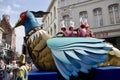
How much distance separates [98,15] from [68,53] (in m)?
14.3

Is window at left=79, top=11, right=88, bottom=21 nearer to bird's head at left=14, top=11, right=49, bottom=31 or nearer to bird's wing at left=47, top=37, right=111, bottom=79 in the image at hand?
bird's head at left=14, top=11, right=49, bottom=31

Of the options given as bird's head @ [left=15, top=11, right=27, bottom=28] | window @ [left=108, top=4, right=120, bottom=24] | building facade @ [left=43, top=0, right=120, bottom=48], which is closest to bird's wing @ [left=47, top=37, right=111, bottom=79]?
bird's head @ [left=15, top=11, right=27, bottom=28]

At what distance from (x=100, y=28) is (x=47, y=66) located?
44.1 ft

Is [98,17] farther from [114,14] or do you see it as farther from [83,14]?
[83,14]

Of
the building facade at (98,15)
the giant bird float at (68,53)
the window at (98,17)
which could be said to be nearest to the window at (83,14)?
the building facade at (98,15)

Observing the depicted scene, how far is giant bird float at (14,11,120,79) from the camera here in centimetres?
425

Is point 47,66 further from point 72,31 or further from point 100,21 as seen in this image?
point 100,21

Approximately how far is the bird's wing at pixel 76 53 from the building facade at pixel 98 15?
491 inches

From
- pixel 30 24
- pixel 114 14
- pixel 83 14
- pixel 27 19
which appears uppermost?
pixel 83 14

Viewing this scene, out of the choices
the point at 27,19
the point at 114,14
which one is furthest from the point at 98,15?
the point at 27,19

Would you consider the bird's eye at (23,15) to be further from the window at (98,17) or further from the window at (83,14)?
the window at (83,14)

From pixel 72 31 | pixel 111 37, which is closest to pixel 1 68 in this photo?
pixel 72 31

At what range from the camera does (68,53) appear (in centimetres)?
434

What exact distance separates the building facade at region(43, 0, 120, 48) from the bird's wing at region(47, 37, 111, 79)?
1246cm
